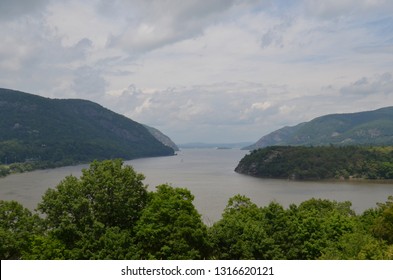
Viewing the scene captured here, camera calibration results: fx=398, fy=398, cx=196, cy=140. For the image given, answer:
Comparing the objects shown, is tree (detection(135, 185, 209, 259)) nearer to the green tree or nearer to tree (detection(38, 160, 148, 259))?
A: tree (detection(38, 160, 148, 259))

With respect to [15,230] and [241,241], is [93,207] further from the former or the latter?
[241,241]

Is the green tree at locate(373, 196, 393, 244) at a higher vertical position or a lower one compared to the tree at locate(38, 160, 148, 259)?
lower

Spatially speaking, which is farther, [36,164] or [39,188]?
[36,164]

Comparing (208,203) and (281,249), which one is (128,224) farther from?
(208,203)

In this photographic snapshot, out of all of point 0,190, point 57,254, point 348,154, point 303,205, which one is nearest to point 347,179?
point 348,154

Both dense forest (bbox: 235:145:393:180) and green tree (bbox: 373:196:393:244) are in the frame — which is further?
dense forest (bbox: 235:145:393:180)

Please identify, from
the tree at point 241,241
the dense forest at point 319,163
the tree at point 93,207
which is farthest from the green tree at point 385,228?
the dense forest at point 319,163

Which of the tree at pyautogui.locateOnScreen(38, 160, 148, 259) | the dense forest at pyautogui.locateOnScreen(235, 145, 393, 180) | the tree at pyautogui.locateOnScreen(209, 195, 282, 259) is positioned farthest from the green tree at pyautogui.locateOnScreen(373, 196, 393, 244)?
the dense forest at pyautogui.locateOnScreen(235, 145, 393, 180)

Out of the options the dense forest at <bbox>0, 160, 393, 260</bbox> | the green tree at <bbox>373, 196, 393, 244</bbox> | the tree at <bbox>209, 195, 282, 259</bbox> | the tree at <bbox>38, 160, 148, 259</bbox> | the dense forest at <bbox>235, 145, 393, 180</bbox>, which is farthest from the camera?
the dense forest at <bbox>235, 145, 393, 180</bbox>
